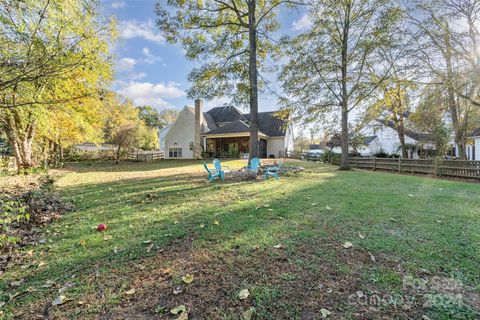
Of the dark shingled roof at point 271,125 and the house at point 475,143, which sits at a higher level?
the dark shingled roof at point 271,125

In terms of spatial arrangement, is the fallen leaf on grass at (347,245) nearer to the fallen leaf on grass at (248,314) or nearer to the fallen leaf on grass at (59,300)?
the fallen leaf on grass at (248,314)

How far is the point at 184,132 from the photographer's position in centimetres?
3005

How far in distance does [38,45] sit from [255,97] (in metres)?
7.72

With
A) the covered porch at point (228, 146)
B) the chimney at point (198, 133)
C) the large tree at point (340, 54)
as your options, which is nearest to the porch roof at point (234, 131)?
the covered porch at point (228, 146)

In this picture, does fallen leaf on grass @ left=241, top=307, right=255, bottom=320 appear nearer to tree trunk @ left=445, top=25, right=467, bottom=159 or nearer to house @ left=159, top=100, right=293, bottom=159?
tree trunk @ left=445, top=25, right=467, bottom=159

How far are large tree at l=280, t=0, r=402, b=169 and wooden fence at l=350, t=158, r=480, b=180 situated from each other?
3498 mm

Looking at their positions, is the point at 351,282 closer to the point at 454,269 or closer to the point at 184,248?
the point at 454,269

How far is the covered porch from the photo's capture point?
27472mm

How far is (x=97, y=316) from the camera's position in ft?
6.38

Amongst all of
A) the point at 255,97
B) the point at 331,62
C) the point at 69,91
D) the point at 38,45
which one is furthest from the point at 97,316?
the point at 331,62

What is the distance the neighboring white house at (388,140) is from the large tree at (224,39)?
53.2 ft

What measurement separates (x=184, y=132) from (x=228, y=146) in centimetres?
625

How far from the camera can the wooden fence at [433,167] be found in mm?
10683

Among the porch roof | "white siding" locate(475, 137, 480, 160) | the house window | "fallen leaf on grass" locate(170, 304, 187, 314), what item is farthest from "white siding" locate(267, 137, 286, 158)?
"fallen leaf on grass" locate(170, 304, 187, 314)
